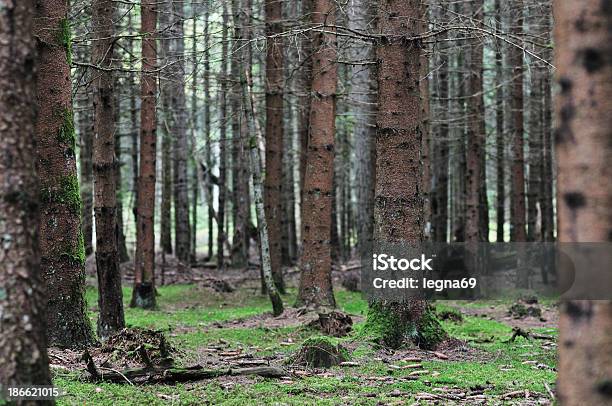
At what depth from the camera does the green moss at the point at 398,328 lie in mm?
8992

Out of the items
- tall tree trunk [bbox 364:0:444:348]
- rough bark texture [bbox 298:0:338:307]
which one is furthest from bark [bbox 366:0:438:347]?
rough bark texture [bbox 298:0:338:307]

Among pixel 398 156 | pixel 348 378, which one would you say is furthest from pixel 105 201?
pixel 348 378

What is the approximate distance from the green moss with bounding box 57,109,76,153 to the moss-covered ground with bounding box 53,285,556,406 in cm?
294

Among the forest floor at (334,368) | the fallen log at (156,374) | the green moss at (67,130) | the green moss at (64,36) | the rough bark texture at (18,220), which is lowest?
the forest floor at (334,368)

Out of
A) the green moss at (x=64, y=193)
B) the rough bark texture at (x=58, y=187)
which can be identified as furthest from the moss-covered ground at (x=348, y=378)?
the green moss at (x=64, y=193)

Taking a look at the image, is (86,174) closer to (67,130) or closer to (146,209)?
(146,209)

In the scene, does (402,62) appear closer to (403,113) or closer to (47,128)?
(403,113)

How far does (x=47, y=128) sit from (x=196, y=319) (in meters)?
6.67

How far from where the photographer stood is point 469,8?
19.4 meters

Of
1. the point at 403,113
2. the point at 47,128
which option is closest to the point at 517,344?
the point at 403,113

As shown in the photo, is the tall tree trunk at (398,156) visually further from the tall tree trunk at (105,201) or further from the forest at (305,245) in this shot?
the tall tree trunk at (105,201)

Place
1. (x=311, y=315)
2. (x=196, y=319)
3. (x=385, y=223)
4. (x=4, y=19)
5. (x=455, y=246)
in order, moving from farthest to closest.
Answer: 1. (x=455, y=246)
2. (x=196, y=319)
3. (x=311, y=315)
4. (x=385, y=223)
5. (x=4, y=19)

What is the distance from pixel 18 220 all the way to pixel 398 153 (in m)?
6.00

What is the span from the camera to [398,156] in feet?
29.6
